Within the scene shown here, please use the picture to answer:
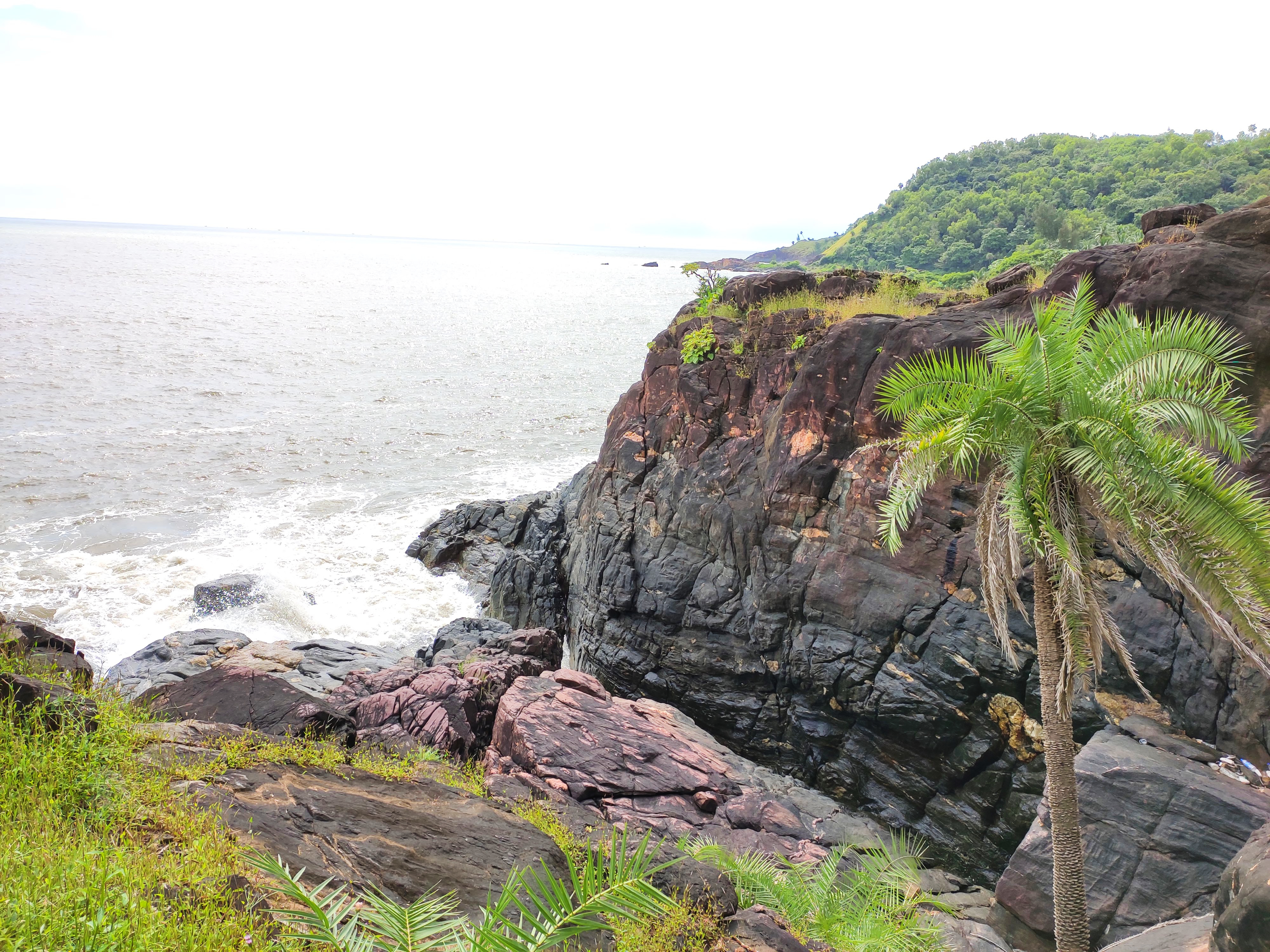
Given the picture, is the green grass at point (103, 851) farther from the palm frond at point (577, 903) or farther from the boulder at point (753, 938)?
the boulder at point (753, 938)

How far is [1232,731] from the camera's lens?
9375 mm

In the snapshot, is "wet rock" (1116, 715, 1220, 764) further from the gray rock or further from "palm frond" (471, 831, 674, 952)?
the gray rock

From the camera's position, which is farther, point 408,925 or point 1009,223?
point 1009,223

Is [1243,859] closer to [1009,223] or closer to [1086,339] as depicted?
[1086,339]

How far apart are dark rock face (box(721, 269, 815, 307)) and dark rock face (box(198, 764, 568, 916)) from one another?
43.1ft

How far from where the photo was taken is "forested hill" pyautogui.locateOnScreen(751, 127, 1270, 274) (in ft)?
150

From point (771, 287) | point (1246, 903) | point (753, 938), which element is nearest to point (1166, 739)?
point (1246, 903)

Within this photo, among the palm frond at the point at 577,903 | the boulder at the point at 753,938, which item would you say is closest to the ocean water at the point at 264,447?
the boulder at the point at 753,938

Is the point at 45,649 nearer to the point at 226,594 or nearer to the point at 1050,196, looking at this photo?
the point at 226,594

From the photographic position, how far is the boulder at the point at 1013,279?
13531mm

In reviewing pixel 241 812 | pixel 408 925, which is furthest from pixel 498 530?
pixel 408 925

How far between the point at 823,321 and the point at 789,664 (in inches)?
293

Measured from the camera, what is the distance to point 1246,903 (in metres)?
5.05

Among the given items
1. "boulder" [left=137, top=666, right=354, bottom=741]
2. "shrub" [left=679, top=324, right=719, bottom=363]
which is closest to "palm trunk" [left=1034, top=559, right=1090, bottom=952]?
"boulder" [left=137, top=666, right=354, bottom=741]
